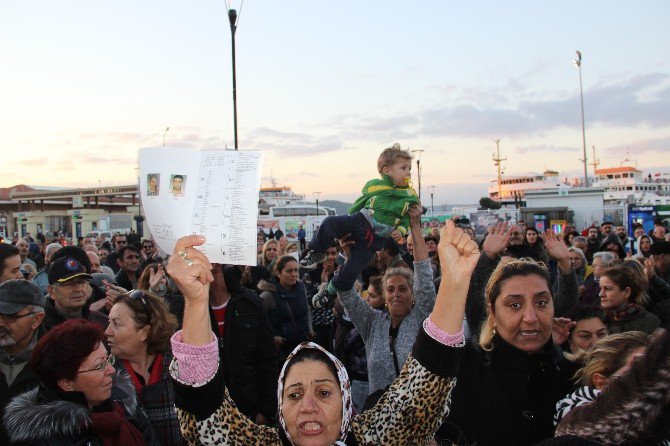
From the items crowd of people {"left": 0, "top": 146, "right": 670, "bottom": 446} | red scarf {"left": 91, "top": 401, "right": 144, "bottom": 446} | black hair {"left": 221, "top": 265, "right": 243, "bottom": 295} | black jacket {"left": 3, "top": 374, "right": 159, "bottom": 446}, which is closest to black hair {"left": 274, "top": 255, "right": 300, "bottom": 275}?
crowd of people {"left": 0, "top": 146, "right": 670, "bottom": 446}

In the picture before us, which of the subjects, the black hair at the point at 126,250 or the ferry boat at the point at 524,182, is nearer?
the black hair at the point at 126,250

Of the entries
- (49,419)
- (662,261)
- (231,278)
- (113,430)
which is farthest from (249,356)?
(662,261)

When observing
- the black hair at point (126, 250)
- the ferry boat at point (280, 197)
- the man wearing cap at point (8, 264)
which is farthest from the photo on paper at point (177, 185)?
the ferry boat at point (280, 197)

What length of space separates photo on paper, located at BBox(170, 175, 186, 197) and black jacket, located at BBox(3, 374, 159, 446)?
1209mm

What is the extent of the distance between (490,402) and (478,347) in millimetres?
302

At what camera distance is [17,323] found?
147 inches

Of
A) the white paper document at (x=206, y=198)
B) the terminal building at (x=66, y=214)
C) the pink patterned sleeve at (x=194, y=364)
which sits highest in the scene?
the terminal building at (x=66, y=214)

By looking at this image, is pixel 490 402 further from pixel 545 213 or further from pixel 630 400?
pixel 545 213

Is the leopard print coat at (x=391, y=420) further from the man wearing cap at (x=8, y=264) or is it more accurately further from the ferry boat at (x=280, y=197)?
the ferry boat at (x=280, y=197)

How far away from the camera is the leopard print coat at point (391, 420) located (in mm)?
1881

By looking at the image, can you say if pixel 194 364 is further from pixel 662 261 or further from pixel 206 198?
pixel 662 261

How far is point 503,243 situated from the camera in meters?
3.79

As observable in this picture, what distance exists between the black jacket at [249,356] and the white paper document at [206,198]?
1926 millimetres

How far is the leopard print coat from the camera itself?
1.88 metres
